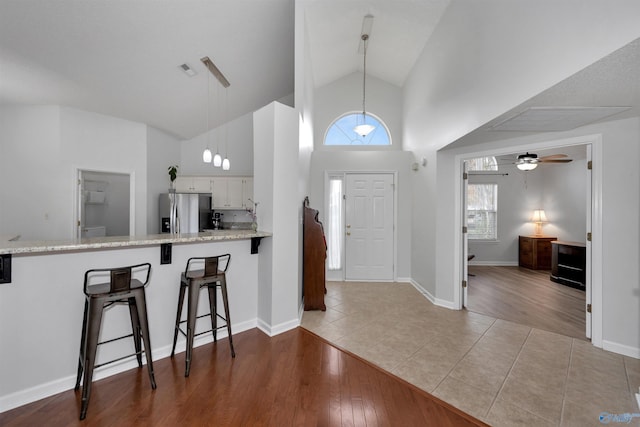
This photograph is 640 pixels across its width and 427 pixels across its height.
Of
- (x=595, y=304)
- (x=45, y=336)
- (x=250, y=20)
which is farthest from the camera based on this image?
(x=250, y=20)

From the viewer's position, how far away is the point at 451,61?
330 centimetres

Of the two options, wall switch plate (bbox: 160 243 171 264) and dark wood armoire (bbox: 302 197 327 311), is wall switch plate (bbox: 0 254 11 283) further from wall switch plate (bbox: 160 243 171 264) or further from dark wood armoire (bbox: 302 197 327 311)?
dark wood armoire (bbox: 302 197 327 311)

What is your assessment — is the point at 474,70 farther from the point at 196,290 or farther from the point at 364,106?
the point at 196,290

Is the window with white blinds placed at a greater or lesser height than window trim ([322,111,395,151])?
lesser

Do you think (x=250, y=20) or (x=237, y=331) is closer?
(x=237, y=331)

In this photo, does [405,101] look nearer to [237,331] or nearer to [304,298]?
[304,298]

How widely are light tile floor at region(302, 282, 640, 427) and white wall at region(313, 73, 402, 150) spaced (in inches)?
146

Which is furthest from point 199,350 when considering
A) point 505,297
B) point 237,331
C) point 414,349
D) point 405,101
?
point 405,101

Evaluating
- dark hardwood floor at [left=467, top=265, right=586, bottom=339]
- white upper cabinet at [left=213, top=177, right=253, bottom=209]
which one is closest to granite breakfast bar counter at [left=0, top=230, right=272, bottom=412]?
white upper cabinet at [left=213, top=177, right=253, bottom=209]

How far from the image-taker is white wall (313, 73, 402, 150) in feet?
18.3

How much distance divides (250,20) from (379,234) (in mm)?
3878

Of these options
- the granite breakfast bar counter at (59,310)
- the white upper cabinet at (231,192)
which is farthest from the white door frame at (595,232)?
the white upper cabinet at (231,192)

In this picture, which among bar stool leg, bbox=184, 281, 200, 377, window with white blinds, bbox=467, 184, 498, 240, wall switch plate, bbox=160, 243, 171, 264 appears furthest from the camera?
window with white blinds, bbox=467, 184, 498, 240

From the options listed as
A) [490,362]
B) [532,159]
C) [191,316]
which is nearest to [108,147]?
[191,316]
